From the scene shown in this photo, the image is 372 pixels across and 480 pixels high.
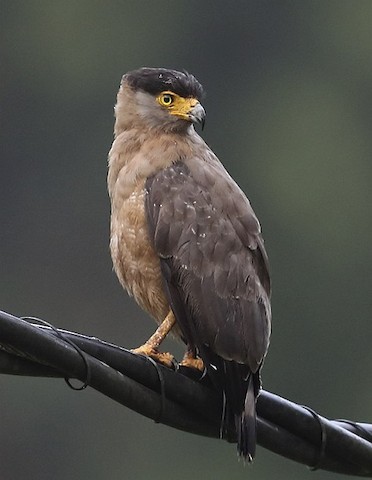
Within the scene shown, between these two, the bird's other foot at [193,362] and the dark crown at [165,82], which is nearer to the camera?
the bird's other foot at [193,362]

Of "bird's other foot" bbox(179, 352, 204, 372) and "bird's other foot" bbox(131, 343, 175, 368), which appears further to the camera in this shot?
"bird's other foot" bbox(179, 352, 204, 372)

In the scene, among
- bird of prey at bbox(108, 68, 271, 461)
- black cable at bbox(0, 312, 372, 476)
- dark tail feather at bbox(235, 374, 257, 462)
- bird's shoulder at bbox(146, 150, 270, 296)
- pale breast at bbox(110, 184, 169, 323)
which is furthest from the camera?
pale breast at bbox(110, 184, 169, 323)

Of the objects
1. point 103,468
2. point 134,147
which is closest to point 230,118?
point 103,468

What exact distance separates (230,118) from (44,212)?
5357mm

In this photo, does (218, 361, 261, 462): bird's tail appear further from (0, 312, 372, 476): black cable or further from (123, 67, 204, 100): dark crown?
(123, 67, 204, 100): dark crown

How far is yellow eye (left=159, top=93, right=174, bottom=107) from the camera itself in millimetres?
8555

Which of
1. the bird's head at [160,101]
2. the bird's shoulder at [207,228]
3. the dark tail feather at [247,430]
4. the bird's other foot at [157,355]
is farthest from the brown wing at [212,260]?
the bird's head at [160,101]

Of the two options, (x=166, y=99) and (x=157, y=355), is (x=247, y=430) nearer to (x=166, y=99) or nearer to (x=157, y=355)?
(x=157, y=355)

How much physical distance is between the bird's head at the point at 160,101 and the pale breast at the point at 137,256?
0.64m

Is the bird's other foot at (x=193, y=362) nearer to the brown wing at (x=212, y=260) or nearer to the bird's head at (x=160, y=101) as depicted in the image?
the brown wing at (x=212, y=260)

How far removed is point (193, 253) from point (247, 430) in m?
1.05

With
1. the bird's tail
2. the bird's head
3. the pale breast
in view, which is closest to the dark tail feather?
the bird's tail

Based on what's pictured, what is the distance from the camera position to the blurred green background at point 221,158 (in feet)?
83.9

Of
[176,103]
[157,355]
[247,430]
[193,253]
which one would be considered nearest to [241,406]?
[247,430]
